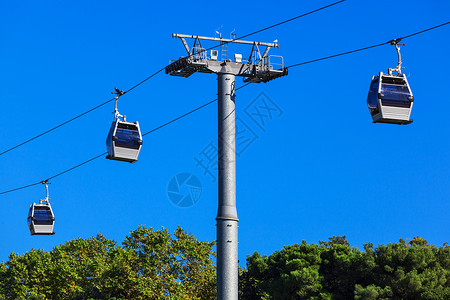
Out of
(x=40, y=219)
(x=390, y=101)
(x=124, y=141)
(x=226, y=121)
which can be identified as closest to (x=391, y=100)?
(x=390, y=101)

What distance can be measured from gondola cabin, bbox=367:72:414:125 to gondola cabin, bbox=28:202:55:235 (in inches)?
769

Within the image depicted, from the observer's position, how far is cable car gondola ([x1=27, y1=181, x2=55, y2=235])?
33375mm

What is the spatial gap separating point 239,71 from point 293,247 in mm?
33085

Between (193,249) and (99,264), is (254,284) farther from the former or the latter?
(99,264)

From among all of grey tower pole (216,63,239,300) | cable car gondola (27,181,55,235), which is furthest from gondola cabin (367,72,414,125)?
cable car gondola (27,181,55,235)

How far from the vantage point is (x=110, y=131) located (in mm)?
23484

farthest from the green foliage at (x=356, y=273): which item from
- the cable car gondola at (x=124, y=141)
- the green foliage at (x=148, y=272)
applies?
the cable car gondola at (x=124, y=141)

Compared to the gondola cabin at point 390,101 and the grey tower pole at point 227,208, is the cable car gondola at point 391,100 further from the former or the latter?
the grey tower pole at point 227,208

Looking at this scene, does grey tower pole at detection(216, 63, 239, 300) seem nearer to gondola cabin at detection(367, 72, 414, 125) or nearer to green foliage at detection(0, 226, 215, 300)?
gondola cabin at detection(367, 72, 414, 125)

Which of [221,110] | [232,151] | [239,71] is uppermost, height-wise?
[239,71]

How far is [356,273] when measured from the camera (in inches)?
1841

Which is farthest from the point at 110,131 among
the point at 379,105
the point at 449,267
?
the point at 449,267

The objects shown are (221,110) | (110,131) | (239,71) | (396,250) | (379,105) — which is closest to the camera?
(379,105)

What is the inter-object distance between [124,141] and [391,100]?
349 inches
